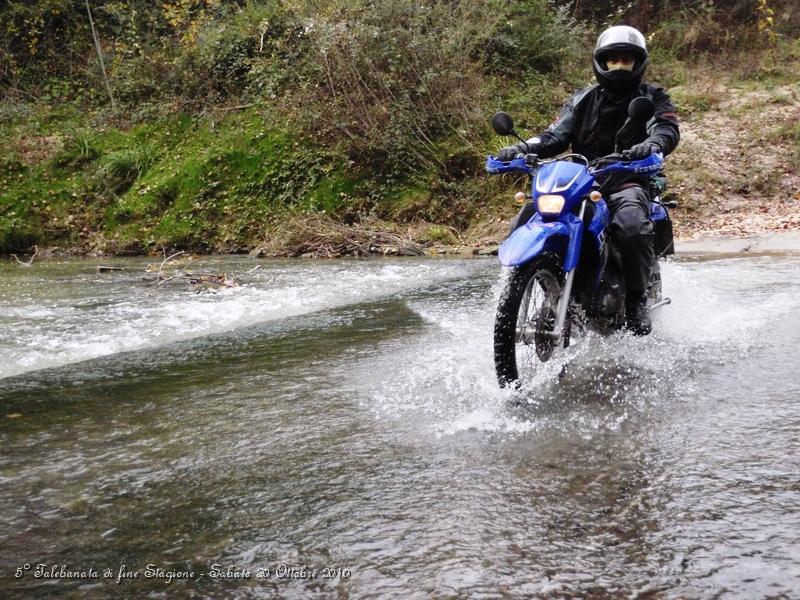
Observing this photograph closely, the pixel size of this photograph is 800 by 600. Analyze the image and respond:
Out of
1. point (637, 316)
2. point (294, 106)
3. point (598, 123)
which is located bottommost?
point (637, 316)

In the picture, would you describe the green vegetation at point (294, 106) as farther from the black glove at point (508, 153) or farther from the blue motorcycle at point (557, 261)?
the blue motorcycle at point (557, 261)

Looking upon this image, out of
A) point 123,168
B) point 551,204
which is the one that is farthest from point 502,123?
point 123,168

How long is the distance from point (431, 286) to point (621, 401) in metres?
5.04

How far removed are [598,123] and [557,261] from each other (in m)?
1.51

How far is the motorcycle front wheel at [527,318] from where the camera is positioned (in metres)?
4.12

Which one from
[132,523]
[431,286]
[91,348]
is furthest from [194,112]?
[132,523]

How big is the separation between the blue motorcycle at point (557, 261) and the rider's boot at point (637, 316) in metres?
0.08

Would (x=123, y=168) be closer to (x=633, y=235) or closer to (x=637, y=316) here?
(x=637, y=316)

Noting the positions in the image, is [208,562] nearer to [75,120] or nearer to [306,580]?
[306,580]

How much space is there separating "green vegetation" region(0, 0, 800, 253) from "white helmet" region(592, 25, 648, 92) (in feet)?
26.6

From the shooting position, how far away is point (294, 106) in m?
16.5

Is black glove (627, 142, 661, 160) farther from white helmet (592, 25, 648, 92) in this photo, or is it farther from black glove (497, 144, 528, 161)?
white helmet (592, 25, 648, 92)

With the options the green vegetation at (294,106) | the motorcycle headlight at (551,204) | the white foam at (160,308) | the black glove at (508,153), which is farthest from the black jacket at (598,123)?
the green vegetation at (294,106)

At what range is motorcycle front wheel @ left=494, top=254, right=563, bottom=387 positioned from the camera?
4.12 m
